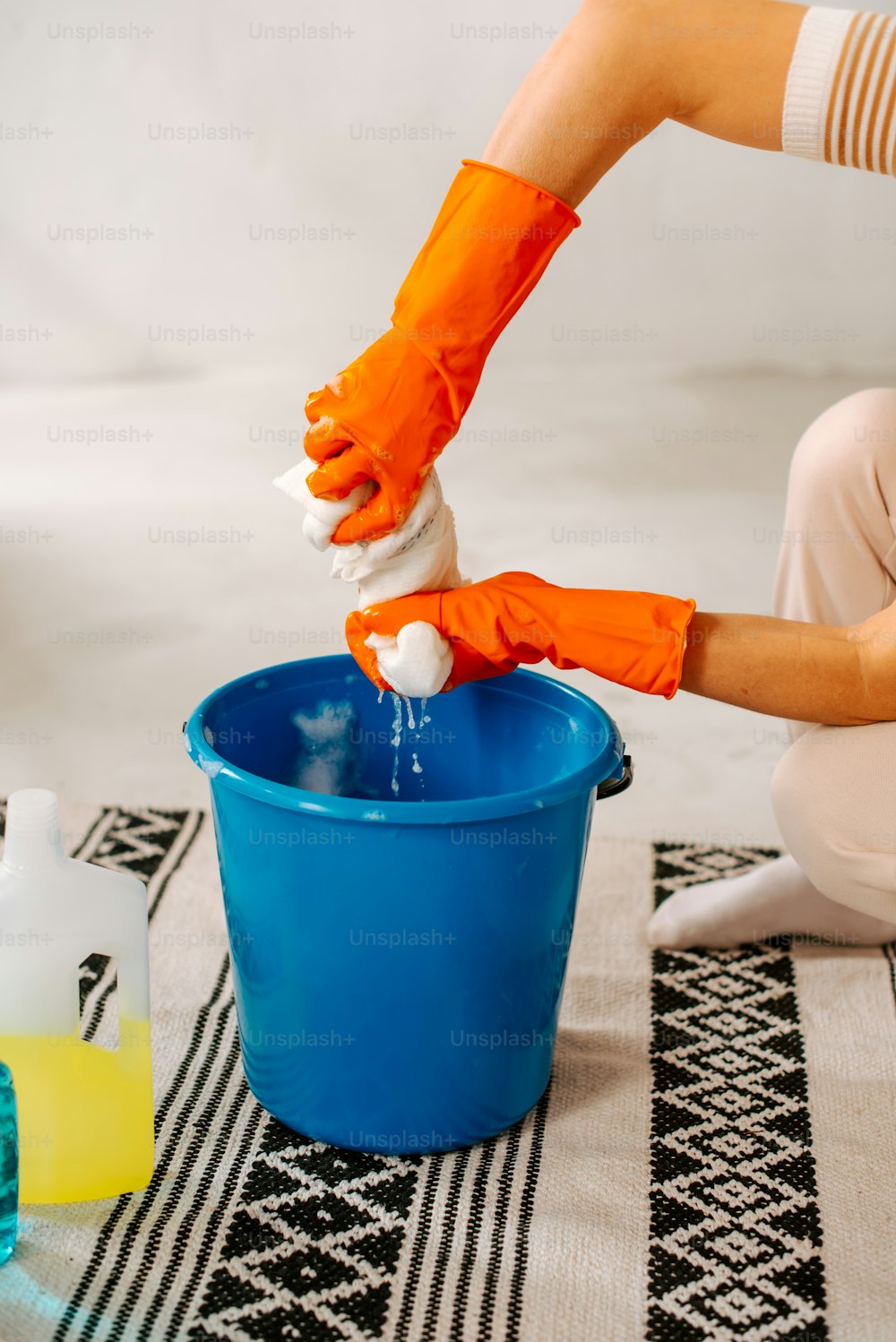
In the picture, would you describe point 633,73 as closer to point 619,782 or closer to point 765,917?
point 619,782

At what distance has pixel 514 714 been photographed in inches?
45.8

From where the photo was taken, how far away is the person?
3.07 feet

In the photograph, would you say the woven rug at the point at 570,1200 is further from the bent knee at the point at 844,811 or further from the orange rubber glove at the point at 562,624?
the orange rubber glove at the point at 562,624

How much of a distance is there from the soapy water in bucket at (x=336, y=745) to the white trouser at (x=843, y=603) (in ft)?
1.08

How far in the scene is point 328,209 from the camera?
120 inches

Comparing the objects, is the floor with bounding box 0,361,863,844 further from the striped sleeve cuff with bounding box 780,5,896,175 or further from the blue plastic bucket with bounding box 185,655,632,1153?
the striped sleeve cuff with bounding box 780,5,896,175

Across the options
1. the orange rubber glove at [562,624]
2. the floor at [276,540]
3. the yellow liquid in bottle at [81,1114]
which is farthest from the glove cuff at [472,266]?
the floor at [276,540]

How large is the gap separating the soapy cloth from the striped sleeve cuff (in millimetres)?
371

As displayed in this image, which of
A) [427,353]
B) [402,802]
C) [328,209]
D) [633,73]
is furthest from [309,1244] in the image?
[328,209]

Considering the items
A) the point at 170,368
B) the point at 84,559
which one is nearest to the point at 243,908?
the point at 84,559

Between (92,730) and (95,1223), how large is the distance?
0.86 metres

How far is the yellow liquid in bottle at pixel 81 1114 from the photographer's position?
95 centimetres

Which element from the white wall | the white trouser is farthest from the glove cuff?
the white wall

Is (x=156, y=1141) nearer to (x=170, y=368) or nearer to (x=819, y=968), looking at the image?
(x=819, y=968)
